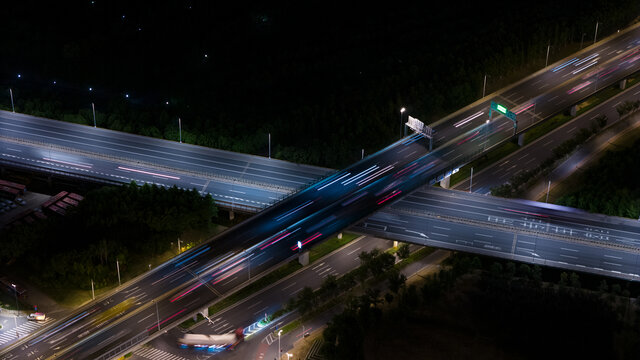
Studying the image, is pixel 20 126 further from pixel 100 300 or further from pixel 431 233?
pixel 431 233

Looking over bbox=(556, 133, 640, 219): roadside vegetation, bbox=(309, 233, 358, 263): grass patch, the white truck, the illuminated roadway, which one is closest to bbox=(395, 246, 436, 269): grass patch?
the illuminated roadway

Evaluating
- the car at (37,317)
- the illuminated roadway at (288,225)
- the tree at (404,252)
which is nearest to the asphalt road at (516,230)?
the tree at (404,252)

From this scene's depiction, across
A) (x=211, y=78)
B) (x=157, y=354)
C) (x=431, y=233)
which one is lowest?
(x=157, y=354)

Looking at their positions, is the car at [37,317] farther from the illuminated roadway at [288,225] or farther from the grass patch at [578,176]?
the grass patch at [578,176]

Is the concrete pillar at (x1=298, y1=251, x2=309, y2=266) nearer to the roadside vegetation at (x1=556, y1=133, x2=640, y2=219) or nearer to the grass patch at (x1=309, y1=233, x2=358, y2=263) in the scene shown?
the grass patch at (x1=309, y1=233, x2=358, y2=263)

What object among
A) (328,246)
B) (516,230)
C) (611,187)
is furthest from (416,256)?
(611,187)

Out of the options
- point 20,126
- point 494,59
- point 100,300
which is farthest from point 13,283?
point 494,59
